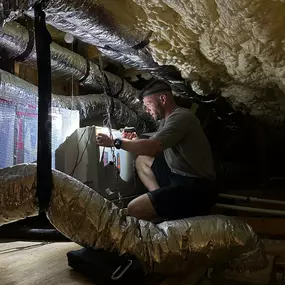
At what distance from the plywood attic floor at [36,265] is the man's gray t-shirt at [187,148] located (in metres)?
0.72

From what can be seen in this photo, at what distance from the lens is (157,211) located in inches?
74.7

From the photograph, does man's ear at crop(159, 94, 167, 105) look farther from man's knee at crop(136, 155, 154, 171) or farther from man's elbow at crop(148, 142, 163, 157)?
man's knee at crop(136, 155, 154, 171)

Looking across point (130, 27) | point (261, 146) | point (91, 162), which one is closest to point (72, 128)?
point (91, 162)

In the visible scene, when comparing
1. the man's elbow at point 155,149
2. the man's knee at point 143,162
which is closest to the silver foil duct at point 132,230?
the man's elbow at point 155,149

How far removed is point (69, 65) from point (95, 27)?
782 millimetres

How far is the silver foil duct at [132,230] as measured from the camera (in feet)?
3.83

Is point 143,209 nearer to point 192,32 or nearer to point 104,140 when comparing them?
point 104,140

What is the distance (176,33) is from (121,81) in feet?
3.88

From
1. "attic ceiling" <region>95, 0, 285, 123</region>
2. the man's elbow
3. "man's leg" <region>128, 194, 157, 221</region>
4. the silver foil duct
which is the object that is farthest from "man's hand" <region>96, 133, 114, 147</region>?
the silver foil duct

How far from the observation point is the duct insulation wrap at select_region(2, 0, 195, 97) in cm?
114

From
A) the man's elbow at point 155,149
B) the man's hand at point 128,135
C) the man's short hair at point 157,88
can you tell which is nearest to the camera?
the man's elbow at point 155,149

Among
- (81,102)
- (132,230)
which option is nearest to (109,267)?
(132,230)

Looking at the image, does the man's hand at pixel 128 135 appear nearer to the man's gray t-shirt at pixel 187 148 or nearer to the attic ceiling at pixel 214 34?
the man's gray t-shirt at pixel 187 148

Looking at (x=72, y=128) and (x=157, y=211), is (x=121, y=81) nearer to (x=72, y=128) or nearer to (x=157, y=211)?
(x=72, y=128)
